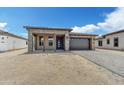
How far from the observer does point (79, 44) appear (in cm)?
1898

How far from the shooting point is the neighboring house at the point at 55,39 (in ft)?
47.9

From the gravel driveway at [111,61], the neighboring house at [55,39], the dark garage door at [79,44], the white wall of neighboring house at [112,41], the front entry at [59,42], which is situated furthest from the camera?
the dark garage door at [79,44]

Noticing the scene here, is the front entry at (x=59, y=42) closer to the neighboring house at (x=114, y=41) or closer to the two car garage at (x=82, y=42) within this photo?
the two car garage at (x=82, y=42)

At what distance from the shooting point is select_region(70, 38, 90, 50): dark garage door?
1880cm

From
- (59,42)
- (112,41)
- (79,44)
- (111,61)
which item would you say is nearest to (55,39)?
(59,42)

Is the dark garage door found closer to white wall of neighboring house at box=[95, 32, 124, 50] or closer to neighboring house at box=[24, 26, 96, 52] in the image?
neighboring house at box=[24, 26, 96, 52]

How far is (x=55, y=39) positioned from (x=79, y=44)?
5315 mm

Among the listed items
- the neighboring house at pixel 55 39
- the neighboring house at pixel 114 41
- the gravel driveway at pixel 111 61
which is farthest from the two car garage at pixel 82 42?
the gravel driveway at pixel 111 61

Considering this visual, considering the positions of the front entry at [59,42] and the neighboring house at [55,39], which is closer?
the neighboring house at [55,39]

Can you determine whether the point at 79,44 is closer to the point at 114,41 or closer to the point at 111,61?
the point at 114,41

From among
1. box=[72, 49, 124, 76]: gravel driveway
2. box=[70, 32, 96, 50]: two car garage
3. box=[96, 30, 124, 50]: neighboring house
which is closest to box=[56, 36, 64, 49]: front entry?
box=[70, 32, 96, 50]: two car garage
